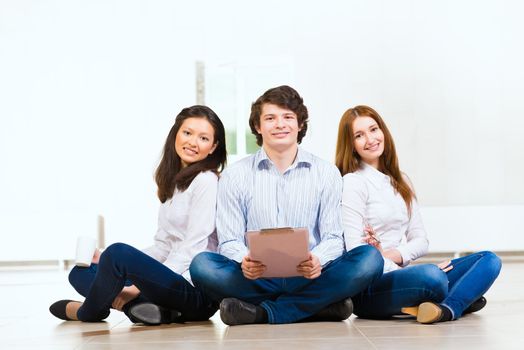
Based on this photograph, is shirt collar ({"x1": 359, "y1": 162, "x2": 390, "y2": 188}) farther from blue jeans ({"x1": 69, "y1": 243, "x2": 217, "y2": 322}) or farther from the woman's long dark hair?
blue jeans ({"x1": 69, "y1": 243, "x2": 217, "y2": 322})

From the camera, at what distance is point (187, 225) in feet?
9.25

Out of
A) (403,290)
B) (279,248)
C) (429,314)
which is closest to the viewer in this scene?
(279,248)

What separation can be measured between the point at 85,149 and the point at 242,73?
1.91 m

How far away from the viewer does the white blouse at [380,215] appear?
Result: 2754mm

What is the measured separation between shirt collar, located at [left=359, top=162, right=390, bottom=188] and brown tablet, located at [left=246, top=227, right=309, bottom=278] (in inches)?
26.7

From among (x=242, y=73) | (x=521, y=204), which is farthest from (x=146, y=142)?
(x=521, y=204)

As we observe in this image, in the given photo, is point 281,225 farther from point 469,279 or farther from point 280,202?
point 469,279

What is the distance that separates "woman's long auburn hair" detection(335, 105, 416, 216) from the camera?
2.96 metres

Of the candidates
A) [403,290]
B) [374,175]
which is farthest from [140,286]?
[374,175]

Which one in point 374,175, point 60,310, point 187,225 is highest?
point 374,175

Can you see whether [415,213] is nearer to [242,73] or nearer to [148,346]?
[148,346]

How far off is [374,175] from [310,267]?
2.27ft

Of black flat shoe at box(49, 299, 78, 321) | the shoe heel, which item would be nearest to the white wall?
black flat shoe at box(49, 299, 78, 321)

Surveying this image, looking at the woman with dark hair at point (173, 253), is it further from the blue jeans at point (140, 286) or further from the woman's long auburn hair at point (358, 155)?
the woman's long auburn hair at point (358, 155)
